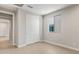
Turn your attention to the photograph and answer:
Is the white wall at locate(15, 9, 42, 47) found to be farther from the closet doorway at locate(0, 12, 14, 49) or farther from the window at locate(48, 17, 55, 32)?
the window at locate(48, 17, 55, 32)

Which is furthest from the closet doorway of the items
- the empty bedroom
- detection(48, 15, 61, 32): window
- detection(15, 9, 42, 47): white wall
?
detection(48, 15, 61, 32): window

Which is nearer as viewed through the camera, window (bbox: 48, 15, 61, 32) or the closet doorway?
the closet doorway

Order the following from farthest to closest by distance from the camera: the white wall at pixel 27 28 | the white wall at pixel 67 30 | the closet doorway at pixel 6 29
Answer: the white wall at pixel 67 30 < the white wall at pixel 27 28 < the closet doorway at pixel 6 29

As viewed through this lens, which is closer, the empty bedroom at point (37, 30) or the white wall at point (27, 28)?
the empty bedroom at point (37, 30)

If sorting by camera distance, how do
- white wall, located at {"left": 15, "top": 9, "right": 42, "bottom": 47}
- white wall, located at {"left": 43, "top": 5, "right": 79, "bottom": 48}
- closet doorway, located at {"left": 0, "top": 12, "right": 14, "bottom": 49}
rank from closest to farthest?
closet doorway, located at {"left": 0, "top": 12, "right": 14, "bottom": 49} → white wall, located at {"left": 15, "top": 9, "right": 42, "bottom": 47} → white wall, located at {"left": 43, "top": 5, "right": 79, "bottom": 48}

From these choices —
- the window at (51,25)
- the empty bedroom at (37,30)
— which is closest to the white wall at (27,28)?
the empty bedroom at (37,30)

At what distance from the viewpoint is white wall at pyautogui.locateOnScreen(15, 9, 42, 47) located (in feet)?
8.54

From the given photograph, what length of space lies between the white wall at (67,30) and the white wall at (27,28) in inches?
10.4

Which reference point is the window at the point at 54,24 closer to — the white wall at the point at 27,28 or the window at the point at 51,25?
the window at the point at 51,25

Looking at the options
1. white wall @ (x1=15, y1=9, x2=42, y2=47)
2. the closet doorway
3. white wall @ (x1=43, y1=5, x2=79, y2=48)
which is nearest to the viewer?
the closet doorway

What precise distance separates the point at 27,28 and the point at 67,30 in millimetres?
1438

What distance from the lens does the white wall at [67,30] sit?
9.00 feet

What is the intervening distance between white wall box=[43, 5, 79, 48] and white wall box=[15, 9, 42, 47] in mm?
264
